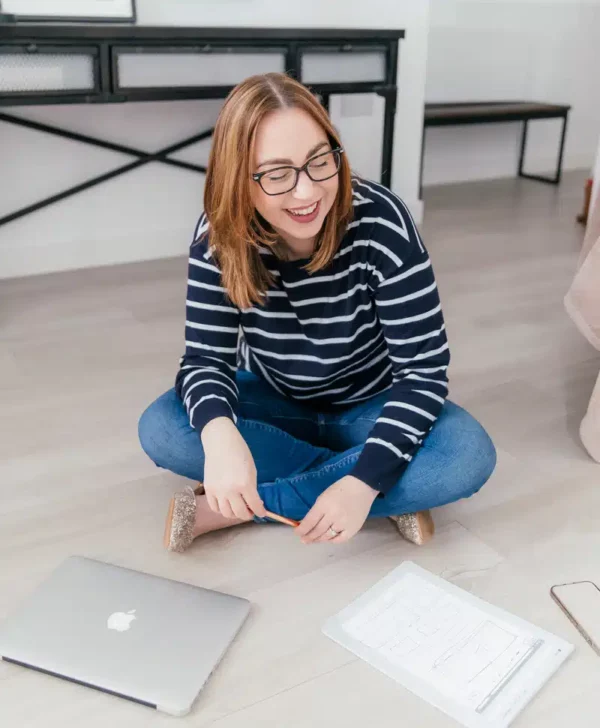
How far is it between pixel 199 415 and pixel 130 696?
Result: 362 mm

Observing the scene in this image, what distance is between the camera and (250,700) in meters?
0.91

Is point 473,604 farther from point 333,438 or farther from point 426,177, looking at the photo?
point 426,177

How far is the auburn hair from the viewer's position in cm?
94

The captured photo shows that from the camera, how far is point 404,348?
109 cm

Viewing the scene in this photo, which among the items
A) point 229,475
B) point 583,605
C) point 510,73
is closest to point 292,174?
point 229,475

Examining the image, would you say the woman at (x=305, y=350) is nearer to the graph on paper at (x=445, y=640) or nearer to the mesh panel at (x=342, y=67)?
the graph on paper at (x=445, y=640)

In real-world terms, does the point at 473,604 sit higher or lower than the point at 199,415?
lower

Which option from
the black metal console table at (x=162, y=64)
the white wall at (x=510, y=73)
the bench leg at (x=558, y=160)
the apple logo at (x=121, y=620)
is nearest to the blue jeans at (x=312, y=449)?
the apple logo at (x=121, y=620)

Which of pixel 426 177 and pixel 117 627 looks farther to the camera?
pixel 426 177

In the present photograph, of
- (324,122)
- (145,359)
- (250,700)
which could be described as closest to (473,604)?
(250,700)

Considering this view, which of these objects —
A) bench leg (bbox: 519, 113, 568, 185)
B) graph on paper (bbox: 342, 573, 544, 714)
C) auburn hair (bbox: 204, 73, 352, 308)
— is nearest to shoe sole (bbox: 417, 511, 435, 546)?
graph on paper (bbox: 342, 573, 544, 714)

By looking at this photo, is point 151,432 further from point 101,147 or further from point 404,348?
point 101,147

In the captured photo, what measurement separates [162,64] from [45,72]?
0.30 meters

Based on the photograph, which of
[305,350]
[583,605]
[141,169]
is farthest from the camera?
[141,169]
